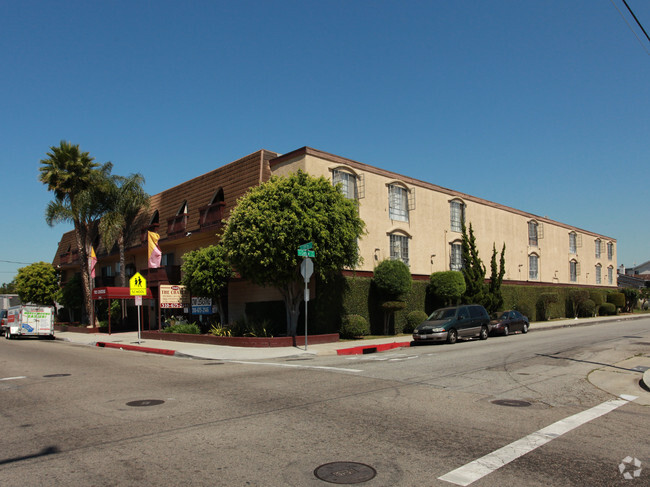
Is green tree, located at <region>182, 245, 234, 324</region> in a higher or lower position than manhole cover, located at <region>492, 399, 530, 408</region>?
higher

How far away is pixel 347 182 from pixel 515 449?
859 inches

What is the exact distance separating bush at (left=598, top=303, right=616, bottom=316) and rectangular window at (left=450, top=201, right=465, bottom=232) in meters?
22.5

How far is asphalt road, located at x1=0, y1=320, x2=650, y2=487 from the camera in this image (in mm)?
5160

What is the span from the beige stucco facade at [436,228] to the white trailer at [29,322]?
17276mm

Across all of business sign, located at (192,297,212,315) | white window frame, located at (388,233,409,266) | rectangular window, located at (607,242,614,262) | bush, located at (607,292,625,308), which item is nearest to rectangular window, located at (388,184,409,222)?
white window frame, located at (388,233,409,266)

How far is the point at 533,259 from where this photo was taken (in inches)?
1690

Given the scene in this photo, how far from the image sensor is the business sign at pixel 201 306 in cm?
2581

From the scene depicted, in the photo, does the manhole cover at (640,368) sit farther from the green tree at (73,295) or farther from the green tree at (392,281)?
the green tree at (73,295)

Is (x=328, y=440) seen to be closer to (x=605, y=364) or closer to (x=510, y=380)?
(x=510, y=380)

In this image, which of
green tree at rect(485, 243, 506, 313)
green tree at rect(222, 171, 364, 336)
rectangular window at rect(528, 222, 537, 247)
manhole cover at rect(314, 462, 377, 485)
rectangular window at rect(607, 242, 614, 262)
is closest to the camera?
manhole cover at rect(314, 462, 377, 485)

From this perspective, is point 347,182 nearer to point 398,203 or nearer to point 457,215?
point 398,203

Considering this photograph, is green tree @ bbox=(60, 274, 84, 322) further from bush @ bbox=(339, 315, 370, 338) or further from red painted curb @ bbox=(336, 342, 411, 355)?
red painted curb @ bbox=(336, 342, 411, 355)

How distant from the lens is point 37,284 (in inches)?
1805

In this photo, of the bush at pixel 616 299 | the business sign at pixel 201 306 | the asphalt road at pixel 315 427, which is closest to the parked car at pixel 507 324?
the asphalt road at pixel 315 427
